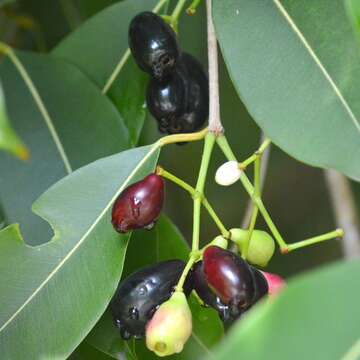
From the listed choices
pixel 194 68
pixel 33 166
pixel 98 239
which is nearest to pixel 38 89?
pixel 33 166

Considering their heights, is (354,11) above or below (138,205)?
above

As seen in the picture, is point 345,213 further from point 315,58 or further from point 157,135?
point 315,58

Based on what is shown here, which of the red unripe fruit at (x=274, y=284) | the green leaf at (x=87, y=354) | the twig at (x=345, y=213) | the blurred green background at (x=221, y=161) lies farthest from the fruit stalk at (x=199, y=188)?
the twig at (x=345, y=213)

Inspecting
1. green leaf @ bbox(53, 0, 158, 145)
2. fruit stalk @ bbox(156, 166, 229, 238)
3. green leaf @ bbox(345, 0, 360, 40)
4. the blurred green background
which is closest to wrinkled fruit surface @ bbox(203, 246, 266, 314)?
fruit stalk @ bbox(156, 166, 229, 238)

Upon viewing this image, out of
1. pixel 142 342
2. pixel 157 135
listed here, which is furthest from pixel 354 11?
pixel 157 135

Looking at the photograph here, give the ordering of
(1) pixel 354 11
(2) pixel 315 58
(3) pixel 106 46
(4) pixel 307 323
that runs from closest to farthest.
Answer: (4) pixel 307 323 → (1) pixel 354 11 → (2) pixel 315 58 → (3) pixel 106 46

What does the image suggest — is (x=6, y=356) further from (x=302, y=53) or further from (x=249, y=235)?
(x=302, y=53)
